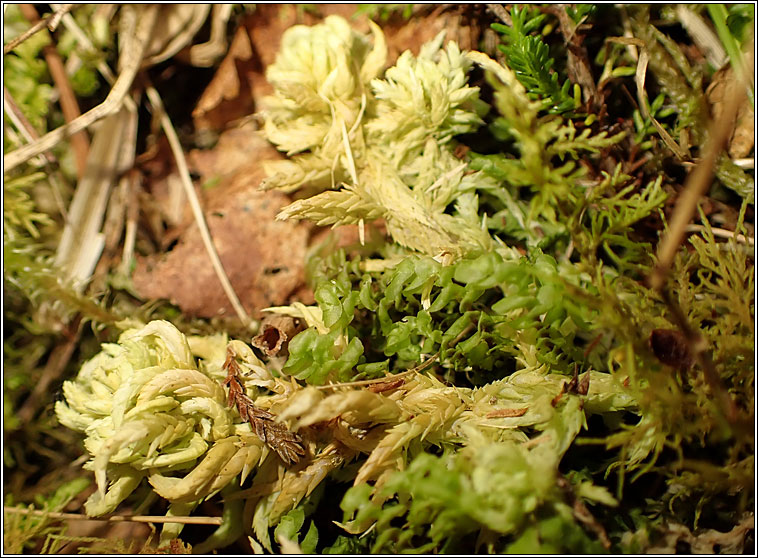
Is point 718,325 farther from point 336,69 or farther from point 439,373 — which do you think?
point 336,69

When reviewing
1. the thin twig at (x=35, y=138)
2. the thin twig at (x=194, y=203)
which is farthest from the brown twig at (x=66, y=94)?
the thin twig at (x=194, y=203)

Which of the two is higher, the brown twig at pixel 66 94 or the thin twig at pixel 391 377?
the brown twig at pixel 66 94

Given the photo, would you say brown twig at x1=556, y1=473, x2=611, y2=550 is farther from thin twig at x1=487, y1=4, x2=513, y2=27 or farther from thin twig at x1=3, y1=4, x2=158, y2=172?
thin twig at x1=3, y1=4, x2=158, y2=172

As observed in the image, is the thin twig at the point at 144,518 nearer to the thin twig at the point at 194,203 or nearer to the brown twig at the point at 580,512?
the thin twig at the point at 194,203

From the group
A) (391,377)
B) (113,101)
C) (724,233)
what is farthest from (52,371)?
(724,233)

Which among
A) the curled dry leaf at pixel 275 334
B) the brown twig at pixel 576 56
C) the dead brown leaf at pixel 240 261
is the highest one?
the brown twig at pixel 576 56

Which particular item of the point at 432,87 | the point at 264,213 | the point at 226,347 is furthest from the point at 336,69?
the point at 226,347
